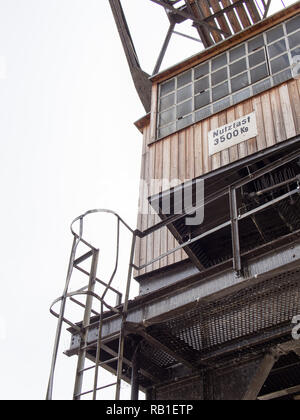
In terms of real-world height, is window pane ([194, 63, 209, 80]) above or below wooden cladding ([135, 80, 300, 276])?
above

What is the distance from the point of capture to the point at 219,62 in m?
11.4

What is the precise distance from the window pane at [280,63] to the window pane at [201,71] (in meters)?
1.63

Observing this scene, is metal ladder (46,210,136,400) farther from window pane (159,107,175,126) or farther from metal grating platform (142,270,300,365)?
window pane (159,107,175,126)

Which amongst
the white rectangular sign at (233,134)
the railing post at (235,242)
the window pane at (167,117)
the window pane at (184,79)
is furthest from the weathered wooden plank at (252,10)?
the railing post at (235,242)

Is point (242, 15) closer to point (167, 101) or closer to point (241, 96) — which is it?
point (167, 101)

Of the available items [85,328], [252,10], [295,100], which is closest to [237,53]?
[295,100]

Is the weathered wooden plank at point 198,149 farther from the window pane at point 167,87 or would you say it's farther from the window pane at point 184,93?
the window pane at point 167,87

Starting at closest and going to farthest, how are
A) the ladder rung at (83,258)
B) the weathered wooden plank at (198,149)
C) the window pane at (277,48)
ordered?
1. the ladder rung at (83,258)
2. the weathered wooden plank at (198,149)
3. the window pane at (277,48)

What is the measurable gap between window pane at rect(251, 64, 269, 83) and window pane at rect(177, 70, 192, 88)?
1.62m

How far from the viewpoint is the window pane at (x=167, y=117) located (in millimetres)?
11391

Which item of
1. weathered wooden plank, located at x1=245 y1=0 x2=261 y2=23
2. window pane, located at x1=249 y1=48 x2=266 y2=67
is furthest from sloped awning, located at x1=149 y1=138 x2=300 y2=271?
weathered wooden plank, located at x1=245 y1=0 x2=261 y2=23

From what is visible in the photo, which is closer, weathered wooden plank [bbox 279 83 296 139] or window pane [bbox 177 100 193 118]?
weathered wooden plank [bbox 279 83 296 139]

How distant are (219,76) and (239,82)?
0.63m

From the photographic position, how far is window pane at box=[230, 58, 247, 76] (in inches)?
429
